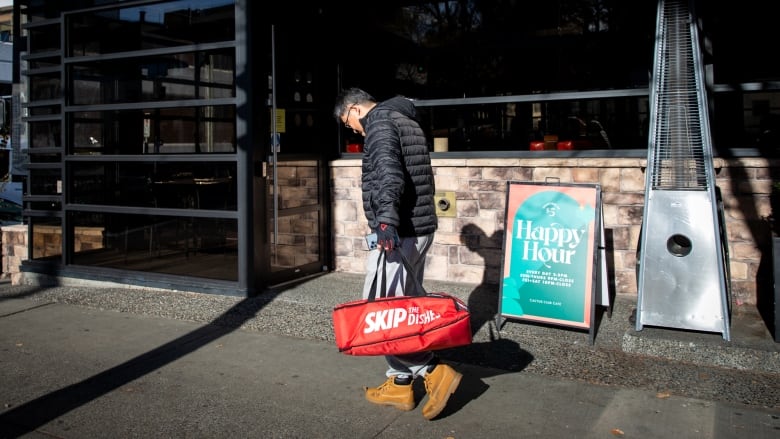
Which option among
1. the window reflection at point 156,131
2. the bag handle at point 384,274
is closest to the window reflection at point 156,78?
the window reflection at point 156,131

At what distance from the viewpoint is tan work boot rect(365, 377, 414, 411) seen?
169 inches

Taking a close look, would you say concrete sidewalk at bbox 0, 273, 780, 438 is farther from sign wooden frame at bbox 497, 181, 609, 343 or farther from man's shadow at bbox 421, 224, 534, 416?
sign wooden frame at bbox 497, 181, 609, 343

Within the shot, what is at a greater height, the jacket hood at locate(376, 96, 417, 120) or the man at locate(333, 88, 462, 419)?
the jacket hood at locate(376, 96, 417, 120)

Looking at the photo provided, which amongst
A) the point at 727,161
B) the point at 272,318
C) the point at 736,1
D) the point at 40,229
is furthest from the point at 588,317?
the point at 40,229

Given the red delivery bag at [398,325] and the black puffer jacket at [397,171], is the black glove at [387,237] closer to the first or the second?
the black puffer jacket at [397,171]

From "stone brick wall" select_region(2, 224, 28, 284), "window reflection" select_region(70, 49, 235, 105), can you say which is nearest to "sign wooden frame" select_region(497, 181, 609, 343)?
"window reflection" select_region(70, 49, 235, 105)

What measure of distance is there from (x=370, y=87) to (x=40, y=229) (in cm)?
409

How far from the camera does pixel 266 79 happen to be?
7043 millimetres

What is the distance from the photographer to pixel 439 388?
13.5ft

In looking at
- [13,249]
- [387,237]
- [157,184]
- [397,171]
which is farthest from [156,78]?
[387,237]

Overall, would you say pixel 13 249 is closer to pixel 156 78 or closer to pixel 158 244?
pixel 158 244

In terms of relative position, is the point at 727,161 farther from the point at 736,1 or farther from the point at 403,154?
the point at 403,154

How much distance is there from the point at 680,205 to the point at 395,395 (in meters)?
2.60

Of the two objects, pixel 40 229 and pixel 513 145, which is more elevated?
pixel 513 145
